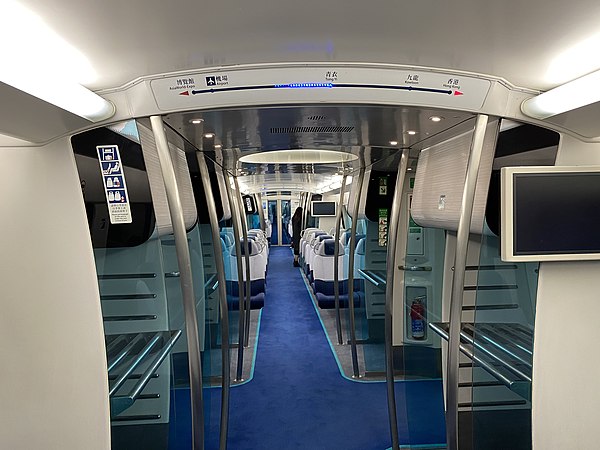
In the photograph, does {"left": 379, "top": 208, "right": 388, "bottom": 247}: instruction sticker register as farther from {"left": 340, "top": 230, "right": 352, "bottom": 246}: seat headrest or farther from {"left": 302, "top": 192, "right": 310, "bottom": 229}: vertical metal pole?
{"left": 302, "top": 192, "right": 310, "bottom": 229}: vertical metal pole

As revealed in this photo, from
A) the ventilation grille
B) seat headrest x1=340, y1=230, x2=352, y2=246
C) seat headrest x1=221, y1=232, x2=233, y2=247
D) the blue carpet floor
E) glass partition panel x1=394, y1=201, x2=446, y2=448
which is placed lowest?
the blue carpet floor

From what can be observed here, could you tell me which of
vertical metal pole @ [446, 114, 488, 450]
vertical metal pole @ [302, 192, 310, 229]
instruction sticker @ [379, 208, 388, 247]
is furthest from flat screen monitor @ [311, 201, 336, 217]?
vertical metal pole @ [446, 114, 488, 450]

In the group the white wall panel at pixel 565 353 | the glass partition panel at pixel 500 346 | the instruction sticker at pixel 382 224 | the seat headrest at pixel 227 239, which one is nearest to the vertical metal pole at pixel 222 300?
the seat headrest at pixel 227 239

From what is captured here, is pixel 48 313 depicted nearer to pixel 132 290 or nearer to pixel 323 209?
pixel 132 290

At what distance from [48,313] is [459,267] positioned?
2099 millimetres

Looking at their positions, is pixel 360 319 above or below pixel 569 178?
below

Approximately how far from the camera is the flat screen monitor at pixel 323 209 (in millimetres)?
12570

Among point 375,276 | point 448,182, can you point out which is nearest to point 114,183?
point 448,182

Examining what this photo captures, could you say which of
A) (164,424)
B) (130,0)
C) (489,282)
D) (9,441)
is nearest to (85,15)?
(130,0)

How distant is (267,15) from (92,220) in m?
1.37

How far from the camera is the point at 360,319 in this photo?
539 cm

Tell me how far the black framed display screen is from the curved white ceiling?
50cm

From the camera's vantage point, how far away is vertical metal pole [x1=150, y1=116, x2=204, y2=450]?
233 cm

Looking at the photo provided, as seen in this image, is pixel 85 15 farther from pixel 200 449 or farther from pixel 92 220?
pixel 200 449
